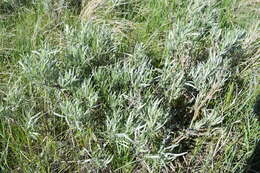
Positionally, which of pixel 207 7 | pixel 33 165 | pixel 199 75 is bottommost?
pixel 33 165

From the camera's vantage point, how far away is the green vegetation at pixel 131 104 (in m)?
2.00

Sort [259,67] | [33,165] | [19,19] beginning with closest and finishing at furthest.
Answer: [33,165], [259,67], [19,19]

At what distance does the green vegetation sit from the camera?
2.00 meters

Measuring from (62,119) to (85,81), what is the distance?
24 centimetres

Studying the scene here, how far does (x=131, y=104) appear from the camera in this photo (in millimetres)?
2068

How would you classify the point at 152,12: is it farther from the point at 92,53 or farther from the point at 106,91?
the point at 106,91

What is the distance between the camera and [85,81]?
2.12 meters

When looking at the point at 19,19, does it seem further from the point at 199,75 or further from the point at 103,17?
the point at 199,75

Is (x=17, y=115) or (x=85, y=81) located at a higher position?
(x=85, y=81)

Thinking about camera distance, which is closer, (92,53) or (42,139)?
(42,139)

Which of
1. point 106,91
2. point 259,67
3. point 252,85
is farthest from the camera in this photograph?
point 259,67

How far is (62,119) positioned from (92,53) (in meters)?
0.43

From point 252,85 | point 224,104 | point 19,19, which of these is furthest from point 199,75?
point 19,19

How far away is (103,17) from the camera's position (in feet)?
10.5
